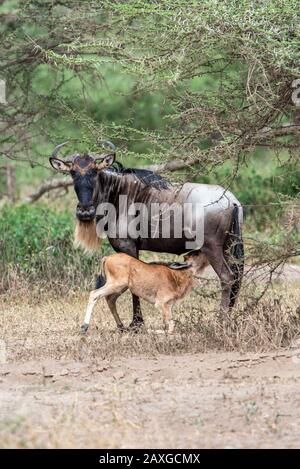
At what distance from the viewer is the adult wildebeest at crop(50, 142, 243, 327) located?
37.8 feet

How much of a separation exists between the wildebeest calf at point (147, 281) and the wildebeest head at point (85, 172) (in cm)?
61

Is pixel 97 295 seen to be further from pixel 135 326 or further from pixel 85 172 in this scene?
pixel 85 172

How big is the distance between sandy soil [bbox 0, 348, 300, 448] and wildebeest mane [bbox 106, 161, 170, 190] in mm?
2768

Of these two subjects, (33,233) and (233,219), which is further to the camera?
(33,233)

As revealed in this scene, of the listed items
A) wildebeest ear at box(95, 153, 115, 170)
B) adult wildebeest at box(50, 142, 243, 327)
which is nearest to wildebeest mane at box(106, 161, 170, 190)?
adult wildebeest at box(50, 142, 243, 327)

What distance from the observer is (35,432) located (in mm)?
6707

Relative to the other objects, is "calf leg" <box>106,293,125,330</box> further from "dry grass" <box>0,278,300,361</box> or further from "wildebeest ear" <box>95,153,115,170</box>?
"wildebeest ear" <box>95,153,115,170</box>

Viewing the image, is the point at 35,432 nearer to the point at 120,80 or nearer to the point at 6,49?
the point at 6,49

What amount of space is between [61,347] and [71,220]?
7.20m

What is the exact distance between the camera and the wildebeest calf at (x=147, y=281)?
11312 millimetres

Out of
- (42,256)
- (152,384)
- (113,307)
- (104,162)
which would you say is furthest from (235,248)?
(42,256)

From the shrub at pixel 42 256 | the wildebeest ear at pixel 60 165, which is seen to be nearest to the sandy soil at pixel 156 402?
the wildebeest ear at pixel 60 165

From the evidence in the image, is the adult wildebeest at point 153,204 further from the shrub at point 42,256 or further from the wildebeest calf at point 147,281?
the shrub at point 42,256

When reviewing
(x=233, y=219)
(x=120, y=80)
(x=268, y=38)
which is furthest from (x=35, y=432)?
(x=120, y=80)
